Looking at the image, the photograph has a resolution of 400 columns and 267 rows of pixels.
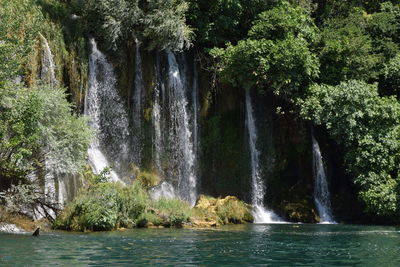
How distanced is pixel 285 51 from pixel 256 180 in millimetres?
7210

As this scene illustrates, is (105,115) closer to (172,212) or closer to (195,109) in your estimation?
(195,109)

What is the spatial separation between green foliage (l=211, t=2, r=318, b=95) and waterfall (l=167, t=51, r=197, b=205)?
252 cm

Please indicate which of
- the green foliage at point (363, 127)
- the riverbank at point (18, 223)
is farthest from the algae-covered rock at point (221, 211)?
the riverbank at point (18, 223)

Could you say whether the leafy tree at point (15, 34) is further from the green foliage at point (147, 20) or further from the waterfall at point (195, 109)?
the waterfall at point (195, 109)

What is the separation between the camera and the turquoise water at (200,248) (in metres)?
15.0

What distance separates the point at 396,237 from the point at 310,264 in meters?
9.22

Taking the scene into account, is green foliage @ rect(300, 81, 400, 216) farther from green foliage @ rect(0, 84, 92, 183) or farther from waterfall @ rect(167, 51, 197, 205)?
green foliage @ rect(0, 84, 92, 183)

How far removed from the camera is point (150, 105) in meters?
33.5

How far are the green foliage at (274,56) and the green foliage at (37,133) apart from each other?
416 inches

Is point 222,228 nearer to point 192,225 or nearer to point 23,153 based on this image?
point 192,225

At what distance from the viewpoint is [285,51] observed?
1282 inches

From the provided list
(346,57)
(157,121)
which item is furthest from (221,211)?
(346,57)

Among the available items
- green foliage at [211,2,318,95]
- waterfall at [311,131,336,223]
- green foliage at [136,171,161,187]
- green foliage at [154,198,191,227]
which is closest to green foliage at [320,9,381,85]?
green foliage at [211,2,318,95]

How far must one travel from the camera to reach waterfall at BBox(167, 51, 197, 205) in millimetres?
32812
